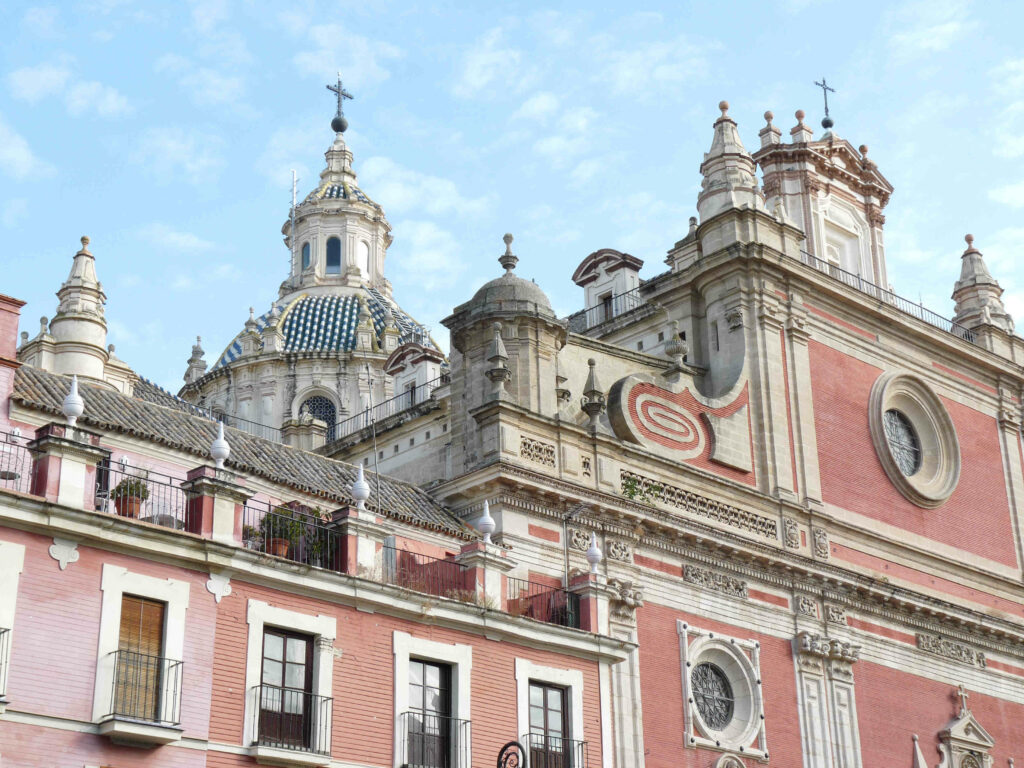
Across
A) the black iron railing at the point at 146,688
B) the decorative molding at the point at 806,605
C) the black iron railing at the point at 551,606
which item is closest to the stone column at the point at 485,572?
the black iron railing at the point at 551,606

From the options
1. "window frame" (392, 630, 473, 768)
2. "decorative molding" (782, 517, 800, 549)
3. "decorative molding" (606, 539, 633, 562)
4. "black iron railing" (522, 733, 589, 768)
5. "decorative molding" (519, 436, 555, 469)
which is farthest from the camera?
"decorative molding" (782, 517, 800, 549)

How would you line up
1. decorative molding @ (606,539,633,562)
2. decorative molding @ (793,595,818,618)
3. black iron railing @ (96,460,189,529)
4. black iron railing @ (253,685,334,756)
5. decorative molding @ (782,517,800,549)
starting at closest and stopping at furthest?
black iron railing @ (253,685,334,756) → black iron railing @ (96,460,189,529) → decorative molding @ (606,539,633,562) → decorative molding @ (793,595,818,618) → decorative molding @ (782,517,800,549)

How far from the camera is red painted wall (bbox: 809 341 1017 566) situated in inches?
1454

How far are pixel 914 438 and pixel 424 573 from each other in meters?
18.8

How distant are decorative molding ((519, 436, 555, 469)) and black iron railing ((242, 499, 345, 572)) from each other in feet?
22.9

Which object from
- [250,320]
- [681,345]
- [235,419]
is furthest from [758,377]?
[250,320]

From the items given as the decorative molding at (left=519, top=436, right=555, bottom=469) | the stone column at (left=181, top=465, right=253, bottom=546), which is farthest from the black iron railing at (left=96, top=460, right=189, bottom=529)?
the decorative molding at (left=519, top=436, right=555, bottom=469)

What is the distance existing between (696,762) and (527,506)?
227 inches

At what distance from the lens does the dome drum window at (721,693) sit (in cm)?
3095

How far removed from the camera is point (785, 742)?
106 ft

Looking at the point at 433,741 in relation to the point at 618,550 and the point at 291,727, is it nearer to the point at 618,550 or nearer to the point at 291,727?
the point at 291,727

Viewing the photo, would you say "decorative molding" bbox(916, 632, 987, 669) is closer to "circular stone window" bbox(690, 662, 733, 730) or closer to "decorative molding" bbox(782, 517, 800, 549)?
"decorative molding" bbox(782, 517, 800, 549)

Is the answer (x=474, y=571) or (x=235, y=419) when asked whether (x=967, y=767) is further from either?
(x=235, y=419)

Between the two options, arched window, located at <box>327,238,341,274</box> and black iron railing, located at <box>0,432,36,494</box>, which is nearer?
black iron railing, located at <box>0,432,36,494</box>
